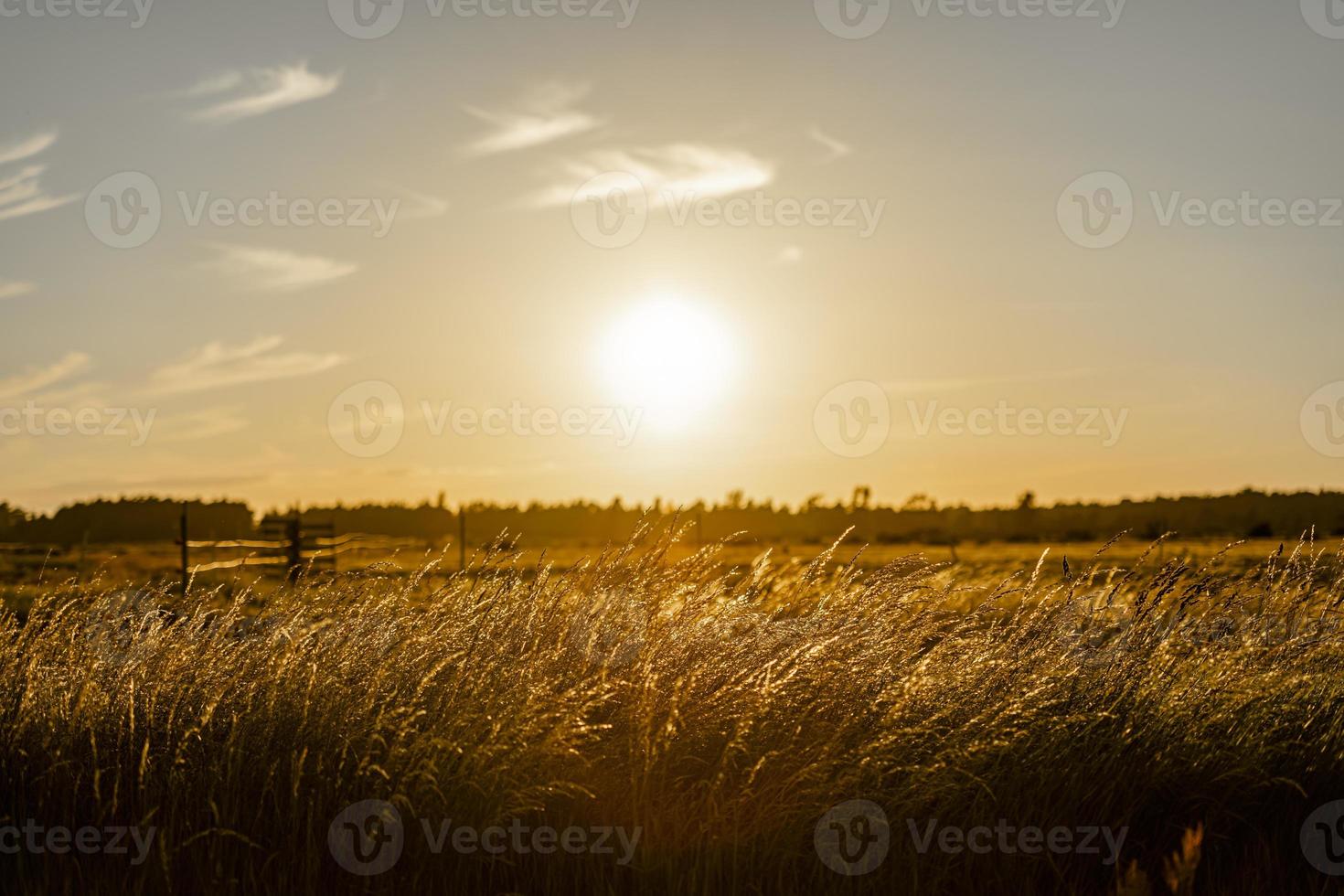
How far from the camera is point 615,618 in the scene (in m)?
5.98

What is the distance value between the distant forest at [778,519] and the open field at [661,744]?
170 feet

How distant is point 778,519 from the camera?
94812 millimetres

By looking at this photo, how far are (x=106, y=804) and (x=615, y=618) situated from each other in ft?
8.38

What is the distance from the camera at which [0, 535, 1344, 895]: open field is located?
15.1 ft

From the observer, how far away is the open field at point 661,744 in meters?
4.59

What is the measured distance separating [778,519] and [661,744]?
296 feet

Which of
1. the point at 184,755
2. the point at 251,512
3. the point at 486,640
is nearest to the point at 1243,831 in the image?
the point at 486,640

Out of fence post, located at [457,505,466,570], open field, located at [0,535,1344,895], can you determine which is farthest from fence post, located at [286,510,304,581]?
open field, located at [0,535,1344,895]

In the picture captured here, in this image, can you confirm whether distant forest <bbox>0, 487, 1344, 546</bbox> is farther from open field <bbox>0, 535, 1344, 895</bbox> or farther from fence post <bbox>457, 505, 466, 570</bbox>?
open field <bbox>0, 535, 1344, 895</bbox>

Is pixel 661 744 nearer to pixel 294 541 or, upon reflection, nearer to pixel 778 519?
pixel 294 541

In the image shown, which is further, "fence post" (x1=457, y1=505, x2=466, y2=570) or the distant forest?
the distant forest

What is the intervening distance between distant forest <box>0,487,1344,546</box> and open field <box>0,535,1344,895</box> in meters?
51.7

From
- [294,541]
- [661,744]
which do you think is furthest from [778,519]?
[661,744]

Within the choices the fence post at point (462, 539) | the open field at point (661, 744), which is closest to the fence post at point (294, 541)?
the fence post at point (462, 539)
